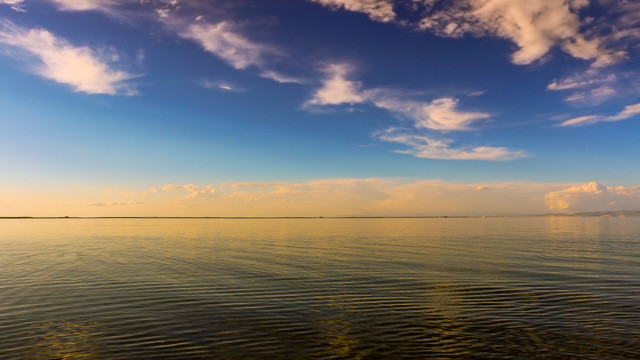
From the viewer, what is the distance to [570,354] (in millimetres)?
14727

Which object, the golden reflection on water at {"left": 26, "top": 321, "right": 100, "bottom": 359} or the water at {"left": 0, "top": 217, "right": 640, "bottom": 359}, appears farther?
the water at {"left": 0, "top": 217, "right": 640, "bottom": 359}

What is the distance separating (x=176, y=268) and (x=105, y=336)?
2134 cm

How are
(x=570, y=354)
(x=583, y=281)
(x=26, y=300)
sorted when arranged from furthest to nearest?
(x=583, y=281)
(x=26, y=300)
(x=570, y=354)

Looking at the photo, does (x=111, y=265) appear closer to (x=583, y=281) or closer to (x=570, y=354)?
(x=570, y=354)

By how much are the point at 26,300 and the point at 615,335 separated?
31031 mm

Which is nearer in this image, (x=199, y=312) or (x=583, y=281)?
(x=199, y=312)

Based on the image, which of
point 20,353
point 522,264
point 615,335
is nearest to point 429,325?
point 615,335

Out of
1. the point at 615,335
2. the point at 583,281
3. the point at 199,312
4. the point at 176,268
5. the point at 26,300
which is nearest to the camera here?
the point at 615,335

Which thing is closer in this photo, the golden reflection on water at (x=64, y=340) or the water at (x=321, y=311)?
the golden reflection on water at (x=64, y=340)

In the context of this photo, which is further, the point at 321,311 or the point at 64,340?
the point at 321,311

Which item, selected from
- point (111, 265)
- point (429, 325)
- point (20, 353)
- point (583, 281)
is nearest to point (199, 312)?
point (20, 353)

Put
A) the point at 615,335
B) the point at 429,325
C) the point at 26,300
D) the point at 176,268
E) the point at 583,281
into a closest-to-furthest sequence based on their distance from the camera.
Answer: the point at 615,335 → the point at 429,325 → the point at 26,300 → the point at 583,281 → the point at 176,268

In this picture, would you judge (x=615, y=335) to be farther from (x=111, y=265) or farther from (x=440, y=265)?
(x=111, y=265)

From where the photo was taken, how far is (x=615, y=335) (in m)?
16.9
